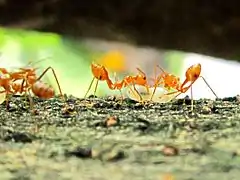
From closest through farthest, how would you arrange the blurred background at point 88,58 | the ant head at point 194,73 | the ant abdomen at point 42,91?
the ant abdomen at point 42,91, the ant head at point 194,73, the blurred background at point 88,58

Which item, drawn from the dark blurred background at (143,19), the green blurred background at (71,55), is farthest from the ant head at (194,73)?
the green blurred background at (71,55)

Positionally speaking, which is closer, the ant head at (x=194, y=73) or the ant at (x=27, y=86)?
the ant at (x=27, y=86)

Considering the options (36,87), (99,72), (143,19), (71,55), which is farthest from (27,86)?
(71,55)

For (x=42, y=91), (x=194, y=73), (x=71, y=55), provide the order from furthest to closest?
(x=71, y=55) → (x=194, y=73) → (x=42, y=91)

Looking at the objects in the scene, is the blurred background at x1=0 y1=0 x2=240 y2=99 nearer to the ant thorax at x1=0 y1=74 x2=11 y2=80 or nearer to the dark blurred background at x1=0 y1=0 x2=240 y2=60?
the dark blurred background at x1=0 y1=0 x2=240 y2=60

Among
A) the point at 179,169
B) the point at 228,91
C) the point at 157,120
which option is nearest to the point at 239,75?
the point at 228,91

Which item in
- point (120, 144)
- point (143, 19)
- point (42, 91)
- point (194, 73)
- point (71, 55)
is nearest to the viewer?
point (120, 144)

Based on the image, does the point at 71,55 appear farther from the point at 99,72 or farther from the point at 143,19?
the point at 99,72

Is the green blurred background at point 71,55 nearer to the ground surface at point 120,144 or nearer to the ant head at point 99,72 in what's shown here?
the ant head at point 99,72
